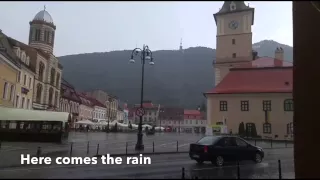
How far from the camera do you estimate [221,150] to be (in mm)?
17562

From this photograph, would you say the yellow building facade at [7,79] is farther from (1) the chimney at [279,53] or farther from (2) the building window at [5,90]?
(1) the chimney at [279,53]

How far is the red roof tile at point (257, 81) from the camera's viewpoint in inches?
2228

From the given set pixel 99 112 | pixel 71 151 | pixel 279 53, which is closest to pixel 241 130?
pixel 279 53

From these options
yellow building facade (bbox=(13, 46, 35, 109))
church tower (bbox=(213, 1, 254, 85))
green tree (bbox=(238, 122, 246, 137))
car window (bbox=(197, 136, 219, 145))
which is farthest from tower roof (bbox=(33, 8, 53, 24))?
car window (bbox=(197, 136, 219, 145))

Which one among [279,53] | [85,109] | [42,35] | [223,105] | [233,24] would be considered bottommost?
[223,105]

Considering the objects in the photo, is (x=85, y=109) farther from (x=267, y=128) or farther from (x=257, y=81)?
(x=267, y=128)

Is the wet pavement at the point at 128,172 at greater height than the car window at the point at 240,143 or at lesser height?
lesser

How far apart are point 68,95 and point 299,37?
8011cm

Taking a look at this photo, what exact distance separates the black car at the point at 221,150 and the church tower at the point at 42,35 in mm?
58859

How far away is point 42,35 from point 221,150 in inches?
2409

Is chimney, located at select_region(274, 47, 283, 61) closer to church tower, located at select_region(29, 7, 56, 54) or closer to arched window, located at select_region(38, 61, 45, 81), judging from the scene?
church tower, located at select_region(29, 7, 56, 54)

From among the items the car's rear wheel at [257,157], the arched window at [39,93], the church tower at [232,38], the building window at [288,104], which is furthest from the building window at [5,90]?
the building window at [288,104]

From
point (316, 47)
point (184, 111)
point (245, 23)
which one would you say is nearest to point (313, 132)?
point (316, 47)

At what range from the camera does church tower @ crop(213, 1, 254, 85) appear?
69.6 m
